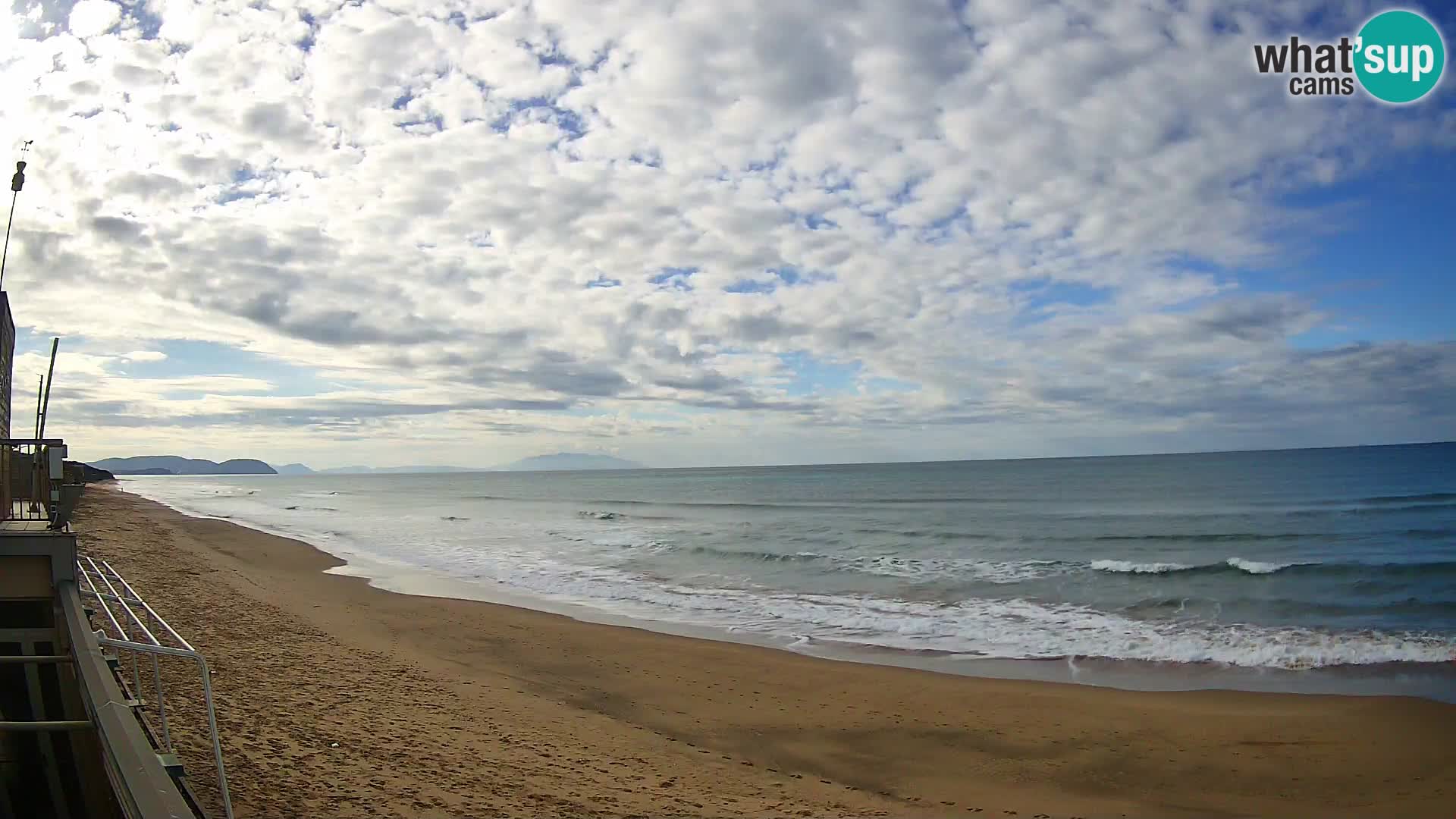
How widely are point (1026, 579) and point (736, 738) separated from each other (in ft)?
43.1

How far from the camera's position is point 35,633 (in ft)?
26.8

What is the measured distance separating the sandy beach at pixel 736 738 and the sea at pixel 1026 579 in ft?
5.24

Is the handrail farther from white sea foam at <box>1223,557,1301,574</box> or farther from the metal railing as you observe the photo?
white sea foam at <box>1223,557,1301,574</box>

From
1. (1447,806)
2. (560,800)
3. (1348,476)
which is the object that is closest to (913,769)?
(560,800)

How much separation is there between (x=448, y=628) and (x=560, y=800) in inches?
335

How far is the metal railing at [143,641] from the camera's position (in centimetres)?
440

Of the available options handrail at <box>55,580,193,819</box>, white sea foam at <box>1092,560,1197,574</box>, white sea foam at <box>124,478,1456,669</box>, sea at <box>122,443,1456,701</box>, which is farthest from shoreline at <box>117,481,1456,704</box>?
handrail at <box>55,580,193,819</box>

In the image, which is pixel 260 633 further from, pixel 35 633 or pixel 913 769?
pixel 913 769

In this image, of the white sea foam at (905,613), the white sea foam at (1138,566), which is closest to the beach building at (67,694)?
the white sea foam at (905,613)

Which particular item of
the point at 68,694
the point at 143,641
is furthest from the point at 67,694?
the point at 143,641

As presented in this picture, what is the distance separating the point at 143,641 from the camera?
398 inches

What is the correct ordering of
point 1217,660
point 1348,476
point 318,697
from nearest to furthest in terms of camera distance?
point 318,697 < point 1217,660 < point 1348,476

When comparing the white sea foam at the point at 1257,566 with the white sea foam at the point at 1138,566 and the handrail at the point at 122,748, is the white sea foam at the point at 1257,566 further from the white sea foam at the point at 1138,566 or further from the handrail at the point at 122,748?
the handrail at the point at 122,748

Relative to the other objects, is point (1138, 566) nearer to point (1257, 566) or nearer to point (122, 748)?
point (1257, 566)
